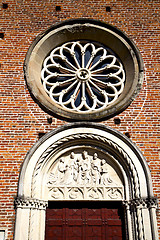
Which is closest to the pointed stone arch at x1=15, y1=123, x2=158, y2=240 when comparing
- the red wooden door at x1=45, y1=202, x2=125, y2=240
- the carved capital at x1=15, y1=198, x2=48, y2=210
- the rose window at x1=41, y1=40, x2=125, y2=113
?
the carved capital at x1=15, y1=198, x2=48, y2=210

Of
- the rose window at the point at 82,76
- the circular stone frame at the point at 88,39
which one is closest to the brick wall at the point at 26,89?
the circular stone frame at the point at 88,39

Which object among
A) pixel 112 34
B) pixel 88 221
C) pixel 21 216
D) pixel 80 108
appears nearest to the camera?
pixel 21 216

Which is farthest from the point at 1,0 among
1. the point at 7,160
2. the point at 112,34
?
the point at 7,160

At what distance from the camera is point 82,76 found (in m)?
8.58

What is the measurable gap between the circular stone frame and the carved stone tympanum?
1.14 m

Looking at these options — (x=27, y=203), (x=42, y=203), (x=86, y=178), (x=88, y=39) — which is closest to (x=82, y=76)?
(x=88, y=39)

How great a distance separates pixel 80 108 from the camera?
26.3 ft

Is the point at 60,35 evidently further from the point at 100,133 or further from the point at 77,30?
the point at 100,133

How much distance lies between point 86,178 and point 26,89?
3025 mm

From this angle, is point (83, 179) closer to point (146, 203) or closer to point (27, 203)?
point (27, 203)

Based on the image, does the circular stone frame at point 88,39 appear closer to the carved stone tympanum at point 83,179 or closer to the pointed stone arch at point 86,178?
the pointed stone arch at point 86,178

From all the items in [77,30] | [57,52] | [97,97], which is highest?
[77,30]

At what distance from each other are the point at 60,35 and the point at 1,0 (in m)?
2.40

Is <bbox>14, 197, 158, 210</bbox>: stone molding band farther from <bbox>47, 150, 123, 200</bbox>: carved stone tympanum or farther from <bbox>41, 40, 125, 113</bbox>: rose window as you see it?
<bbox>41, 40, 125, 113</bbox>: rose window
